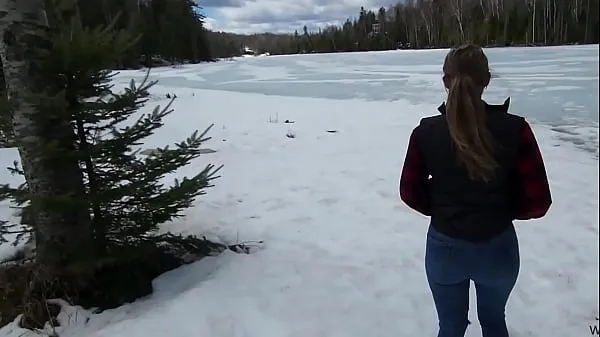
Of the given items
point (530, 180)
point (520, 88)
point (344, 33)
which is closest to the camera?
point (530, 180)

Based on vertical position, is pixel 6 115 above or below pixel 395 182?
above

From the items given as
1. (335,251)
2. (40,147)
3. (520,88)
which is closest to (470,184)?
(335,251)

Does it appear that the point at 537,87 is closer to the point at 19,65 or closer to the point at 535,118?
the point at 535,118

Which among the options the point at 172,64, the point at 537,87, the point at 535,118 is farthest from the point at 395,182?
the point at 172,64

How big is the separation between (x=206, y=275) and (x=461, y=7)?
32.1m

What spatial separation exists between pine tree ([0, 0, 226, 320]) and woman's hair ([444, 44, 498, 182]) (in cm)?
256

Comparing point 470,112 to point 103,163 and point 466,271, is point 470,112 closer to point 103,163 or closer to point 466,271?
point 466,271

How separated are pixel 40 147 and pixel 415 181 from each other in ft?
8.87

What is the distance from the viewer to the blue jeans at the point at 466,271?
2279 mm

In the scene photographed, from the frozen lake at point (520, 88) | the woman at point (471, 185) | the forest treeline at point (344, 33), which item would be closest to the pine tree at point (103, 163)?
the woman at point (471, 185)

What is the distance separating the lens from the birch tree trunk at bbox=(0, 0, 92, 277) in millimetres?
3650

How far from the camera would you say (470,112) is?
6.58ft

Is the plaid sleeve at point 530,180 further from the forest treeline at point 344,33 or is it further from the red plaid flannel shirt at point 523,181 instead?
the forest treeline at point 344,33

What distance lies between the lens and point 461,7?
32.6m
